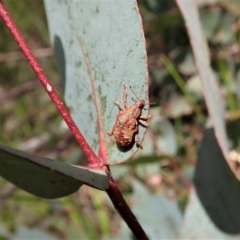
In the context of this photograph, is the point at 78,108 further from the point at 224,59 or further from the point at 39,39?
the point at 39,39

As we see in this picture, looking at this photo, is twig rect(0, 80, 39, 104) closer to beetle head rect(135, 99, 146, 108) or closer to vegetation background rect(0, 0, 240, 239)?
vegetation background rect(0, 0, 240, 239)

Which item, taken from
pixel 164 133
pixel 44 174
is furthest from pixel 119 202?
pixel 164 133

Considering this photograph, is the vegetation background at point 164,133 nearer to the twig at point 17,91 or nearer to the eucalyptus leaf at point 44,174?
the twig at point 17,91

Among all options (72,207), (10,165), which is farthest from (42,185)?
(72,207)

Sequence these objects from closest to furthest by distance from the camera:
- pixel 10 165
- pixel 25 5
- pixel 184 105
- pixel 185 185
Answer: pixel 10 165
pixel 185 185
pixel 184 105
pixel 25 5

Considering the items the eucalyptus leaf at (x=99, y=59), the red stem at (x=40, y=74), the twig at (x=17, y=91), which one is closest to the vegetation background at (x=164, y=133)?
the twig at (x=17, y=91)

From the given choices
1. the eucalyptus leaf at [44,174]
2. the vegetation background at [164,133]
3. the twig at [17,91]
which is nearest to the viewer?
the eucalyptus leaf at [44,174]

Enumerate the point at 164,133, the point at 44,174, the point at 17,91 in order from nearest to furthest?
the point at 44,174 → the point at 164,133 → the point at 17,91

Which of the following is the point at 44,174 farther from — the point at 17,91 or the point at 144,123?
the point at 17,91
